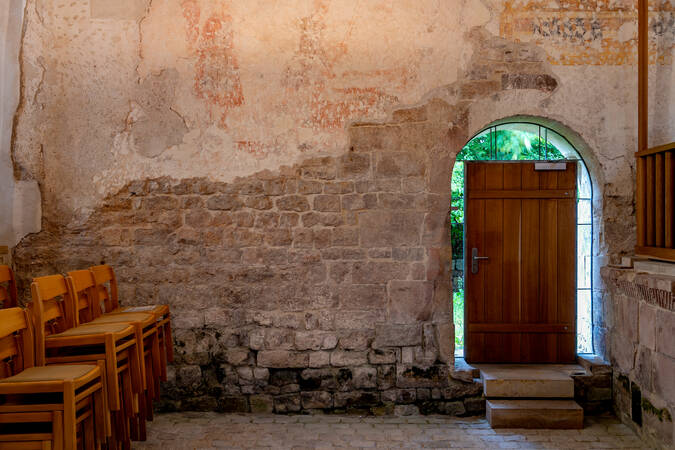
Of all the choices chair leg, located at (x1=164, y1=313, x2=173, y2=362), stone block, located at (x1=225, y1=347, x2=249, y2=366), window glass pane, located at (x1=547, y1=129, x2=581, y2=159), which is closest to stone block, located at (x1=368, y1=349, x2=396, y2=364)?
stone block, located at (x1=225, y1=347, x2=249, y2=366)

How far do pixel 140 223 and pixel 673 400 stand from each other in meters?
4.12

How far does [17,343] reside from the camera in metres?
2.79

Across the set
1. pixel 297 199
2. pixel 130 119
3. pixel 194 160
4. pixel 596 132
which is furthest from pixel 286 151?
pixel 596 132

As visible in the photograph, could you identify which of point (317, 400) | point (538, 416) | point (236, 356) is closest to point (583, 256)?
point (538, 416)

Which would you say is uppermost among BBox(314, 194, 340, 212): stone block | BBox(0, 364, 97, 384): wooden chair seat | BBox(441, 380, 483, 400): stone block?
BBox(314, 194, 340, 212): stone block

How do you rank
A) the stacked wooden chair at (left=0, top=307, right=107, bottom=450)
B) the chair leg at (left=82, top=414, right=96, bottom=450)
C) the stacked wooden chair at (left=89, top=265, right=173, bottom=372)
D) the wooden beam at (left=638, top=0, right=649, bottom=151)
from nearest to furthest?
the stacked wooden chair at (left=0, top=307, right=107, bottom=450), the chair leg at (left=82, top=414, right=96, bottom=450), the stacked wooden chair at (left=89, top=265, right=173, bottom=372), the wooden beam at (left=638, top=0, right=649, bottom=151)

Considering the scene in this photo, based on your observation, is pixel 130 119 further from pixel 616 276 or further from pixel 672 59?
pixel 672 59

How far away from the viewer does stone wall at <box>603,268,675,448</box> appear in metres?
3.44

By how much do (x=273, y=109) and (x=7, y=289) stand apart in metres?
2.41

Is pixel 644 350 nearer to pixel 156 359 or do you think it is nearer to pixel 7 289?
pixel 156 359

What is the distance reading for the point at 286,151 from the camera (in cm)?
434

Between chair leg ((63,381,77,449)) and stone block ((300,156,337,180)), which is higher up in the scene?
stone block ((300,156,337,180))

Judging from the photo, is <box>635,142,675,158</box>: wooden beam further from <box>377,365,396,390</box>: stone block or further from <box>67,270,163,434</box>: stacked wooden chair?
<box>67,270,163,434</box>: stacked wooden chair

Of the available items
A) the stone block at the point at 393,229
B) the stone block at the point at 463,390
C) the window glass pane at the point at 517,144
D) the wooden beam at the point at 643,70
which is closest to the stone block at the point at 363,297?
the stone block at the point at 393,229
